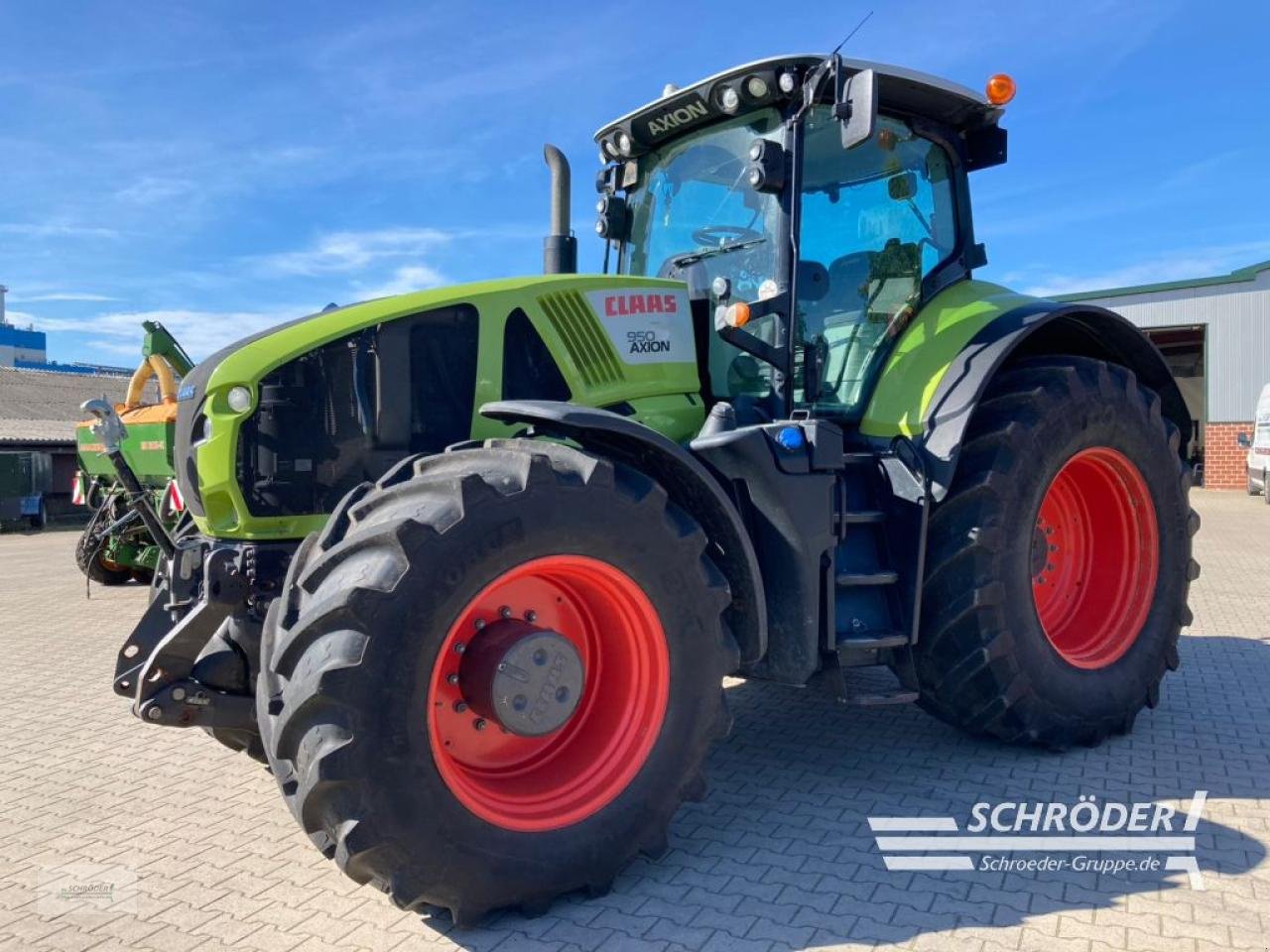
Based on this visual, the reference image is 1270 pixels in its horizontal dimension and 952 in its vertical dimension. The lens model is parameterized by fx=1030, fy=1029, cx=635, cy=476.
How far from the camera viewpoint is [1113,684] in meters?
4.61

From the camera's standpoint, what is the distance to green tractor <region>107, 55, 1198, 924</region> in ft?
9.44

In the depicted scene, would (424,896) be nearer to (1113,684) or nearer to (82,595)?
(1113,684)

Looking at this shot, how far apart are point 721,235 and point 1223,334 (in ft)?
78.9

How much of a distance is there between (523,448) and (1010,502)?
2.17 m

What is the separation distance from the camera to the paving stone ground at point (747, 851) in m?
2.92

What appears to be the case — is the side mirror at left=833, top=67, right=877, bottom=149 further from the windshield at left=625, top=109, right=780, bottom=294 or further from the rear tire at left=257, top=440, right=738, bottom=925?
the rear tire at left=257, top=440, right=738, bottom=925

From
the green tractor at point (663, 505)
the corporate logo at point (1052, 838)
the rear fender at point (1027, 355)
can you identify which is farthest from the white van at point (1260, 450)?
the corporate logo at point (1052, 838)

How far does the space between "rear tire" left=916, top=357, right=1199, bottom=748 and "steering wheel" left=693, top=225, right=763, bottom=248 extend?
126cm

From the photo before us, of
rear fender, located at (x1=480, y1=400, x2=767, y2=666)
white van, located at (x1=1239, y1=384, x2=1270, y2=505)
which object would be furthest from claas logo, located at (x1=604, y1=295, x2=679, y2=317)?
white van, located at (x1=1239, y1=384, x2=1270, y2=505)

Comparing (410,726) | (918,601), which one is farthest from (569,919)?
(918,601)

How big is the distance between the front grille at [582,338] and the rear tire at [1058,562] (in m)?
1.51

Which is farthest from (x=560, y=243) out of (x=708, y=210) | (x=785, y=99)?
(x=785, y=99)

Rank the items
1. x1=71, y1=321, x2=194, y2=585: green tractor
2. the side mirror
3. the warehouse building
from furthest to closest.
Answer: the warehouse building → x1=71, y1=321, x2=194, y2=585: green tractor → the side mirror

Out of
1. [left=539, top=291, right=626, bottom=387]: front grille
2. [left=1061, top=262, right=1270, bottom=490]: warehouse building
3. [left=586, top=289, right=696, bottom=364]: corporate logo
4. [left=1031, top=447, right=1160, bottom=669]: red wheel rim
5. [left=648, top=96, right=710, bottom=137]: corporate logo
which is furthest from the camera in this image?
[left=1061, top=262, right=1270, bottom=490]: warehouse building
